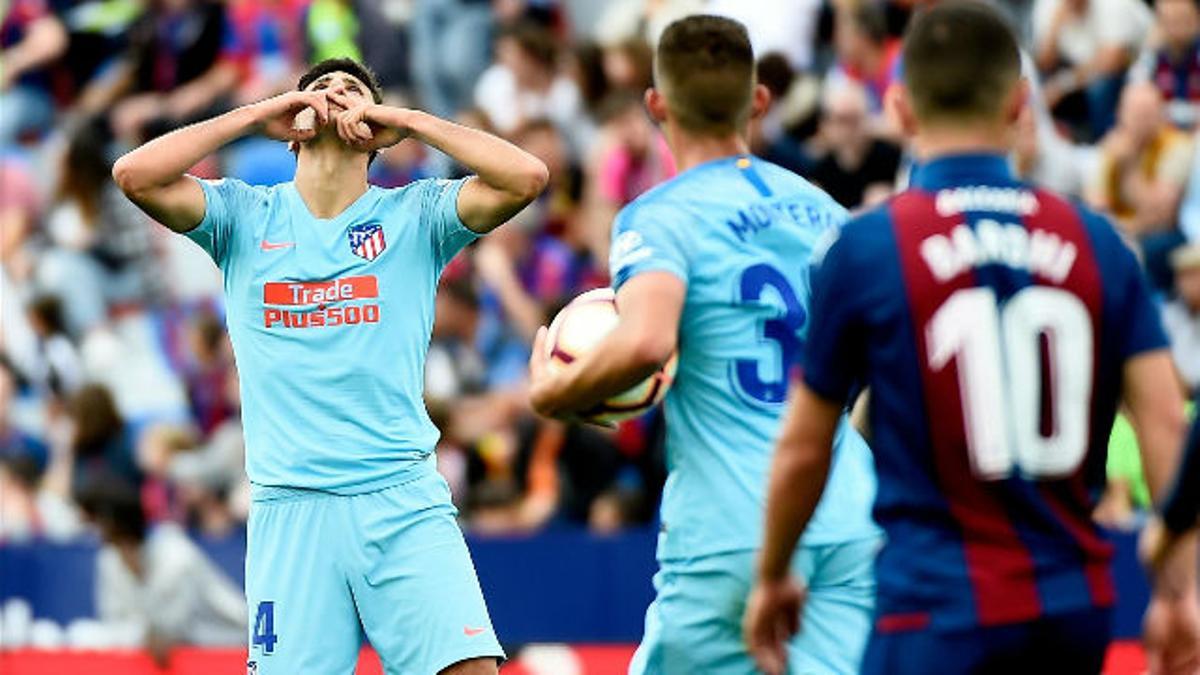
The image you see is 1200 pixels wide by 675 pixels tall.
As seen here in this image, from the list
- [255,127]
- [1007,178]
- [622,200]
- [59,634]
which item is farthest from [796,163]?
[1007,178]

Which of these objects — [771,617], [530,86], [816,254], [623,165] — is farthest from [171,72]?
[771,617]

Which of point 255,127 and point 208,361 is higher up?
point 255,127

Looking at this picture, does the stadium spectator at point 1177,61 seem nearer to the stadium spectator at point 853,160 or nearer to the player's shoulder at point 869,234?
the stadium spectator at point 853,160

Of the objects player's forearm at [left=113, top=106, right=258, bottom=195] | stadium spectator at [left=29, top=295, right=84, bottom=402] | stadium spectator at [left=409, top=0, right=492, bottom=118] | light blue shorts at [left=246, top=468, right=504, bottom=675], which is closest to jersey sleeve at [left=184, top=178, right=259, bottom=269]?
player's forearm at [left=113, top=106, right=258, bottom=195]

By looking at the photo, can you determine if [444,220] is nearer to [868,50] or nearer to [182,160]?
[182,160]

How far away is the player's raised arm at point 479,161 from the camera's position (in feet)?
27.7

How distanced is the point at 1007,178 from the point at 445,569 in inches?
131

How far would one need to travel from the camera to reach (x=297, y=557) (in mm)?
8219

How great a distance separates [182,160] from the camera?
8.47 metres

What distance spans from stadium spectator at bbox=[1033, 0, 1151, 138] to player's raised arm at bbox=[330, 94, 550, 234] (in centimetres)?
707

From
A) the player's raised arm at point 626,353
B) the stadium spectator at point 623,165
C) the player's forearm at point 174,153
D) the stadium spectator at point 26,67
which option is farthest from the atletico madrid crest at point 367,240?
the stadium spectator at point 26,67

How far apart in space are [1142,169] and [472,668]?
694cm

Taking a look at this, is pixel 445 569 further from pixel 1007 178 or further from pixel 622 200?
pixel 622 200

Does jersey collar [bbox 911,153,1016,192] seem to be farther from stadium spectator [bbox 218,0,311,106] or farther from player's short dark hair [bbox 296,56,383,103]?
stadium spectator [bbox 218,0,311,106]
